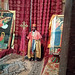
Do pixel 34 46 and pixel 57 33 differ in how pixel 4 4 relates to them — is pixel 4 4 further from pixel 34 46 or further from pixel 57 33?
pixel 57 33

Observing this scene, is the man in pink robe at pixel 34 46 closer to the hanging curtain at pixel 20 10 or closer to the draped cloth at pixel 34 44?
the draped cloth at pixel 34 44

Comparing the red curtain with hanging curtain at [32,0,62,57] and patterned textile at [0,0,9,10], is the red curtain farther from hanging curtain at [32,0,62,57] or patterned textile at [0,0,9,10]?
patterned textile at [0,0,9,10]

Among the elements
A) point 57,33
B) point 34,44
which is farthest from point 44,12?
point 34,44

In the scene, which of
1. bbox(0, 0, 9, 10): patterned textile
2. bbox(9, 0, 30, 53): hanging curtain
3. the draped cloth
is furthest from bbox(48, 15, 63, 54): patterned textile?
bbox(0, 0, 9, 10): patterned textile

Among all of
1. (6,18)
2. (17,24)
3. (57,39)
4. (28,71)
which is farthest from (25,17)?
(28,71)

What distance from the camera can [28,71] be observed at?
2.35 meters

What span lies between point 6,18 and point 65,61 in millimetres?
3343

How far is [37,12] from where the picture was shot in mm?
3742

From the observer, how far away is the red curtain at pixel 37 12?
3611 millimetres

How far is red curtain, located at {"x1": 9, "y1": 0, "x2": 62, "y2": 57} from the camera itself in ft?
11.8

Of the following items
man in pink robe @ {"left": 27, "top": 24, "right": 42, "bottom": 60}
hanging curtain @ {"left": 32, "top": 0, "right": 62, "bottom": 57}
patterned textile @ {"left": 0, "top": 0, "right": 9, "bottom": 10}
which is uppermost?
patterned textile @ {"left": 0, "top": 0, "right": 9, "bottom": 10}

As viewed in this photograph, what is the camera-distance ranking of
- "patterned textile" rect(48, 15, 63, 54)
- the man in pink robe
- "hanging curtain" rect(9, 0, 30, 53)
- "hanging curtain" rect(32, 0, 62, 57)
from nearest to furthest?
"patterned textile" rect(48, 15, 63, 54)
the man in pink robe
"hanging curtain" rect(32, 0, 62, 57)
"hanging curtain" rect(9, 0, 30, 53)

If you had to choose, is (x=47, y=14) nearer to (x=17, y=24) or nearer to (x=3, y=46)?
(x=17, y=24)

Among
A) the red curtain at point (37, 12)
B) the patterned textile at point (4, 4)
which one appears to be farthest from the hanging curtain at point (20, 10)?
the patterned textile at point (4, 4)
